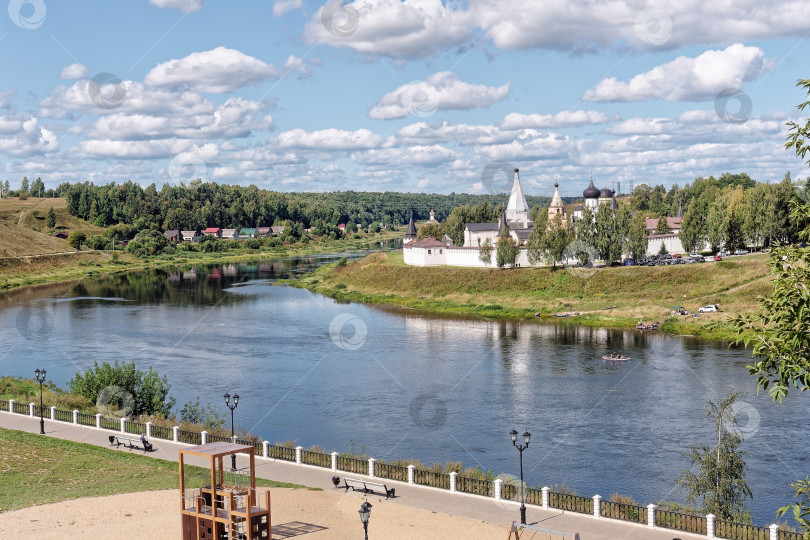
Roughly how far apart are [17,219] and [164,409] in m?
160

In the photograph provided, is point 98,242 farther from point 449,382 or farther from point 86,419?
point 86,419

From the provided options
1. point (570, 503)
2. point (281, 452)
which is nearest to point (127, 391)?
point (281, 452)

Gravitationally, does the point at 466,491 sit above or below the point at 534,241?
below

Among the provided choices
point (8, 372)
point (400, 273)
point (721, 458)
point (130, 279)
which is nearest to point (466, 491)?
point (721, 458)

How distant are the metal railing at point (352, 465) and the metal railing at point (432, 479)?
1.87 meters

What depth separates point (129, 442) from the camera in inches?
1219

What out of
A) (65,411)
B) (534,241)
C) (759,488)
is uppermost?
(534,241)

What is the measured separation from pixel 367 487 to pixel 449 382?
24353 millimetres

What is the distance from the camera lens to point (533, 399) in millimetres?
44156

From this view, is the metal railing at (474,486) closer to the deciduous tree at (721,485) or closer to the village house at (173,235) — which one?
the deciduous tree at (721,485)

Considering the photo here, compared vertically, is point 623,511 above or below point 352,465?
below

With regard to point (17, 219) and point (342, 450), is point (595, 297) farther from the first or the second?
point (17, 219)

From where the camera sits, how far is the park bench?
30406 mm

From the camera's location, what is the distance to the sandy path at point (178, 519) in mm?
21922
